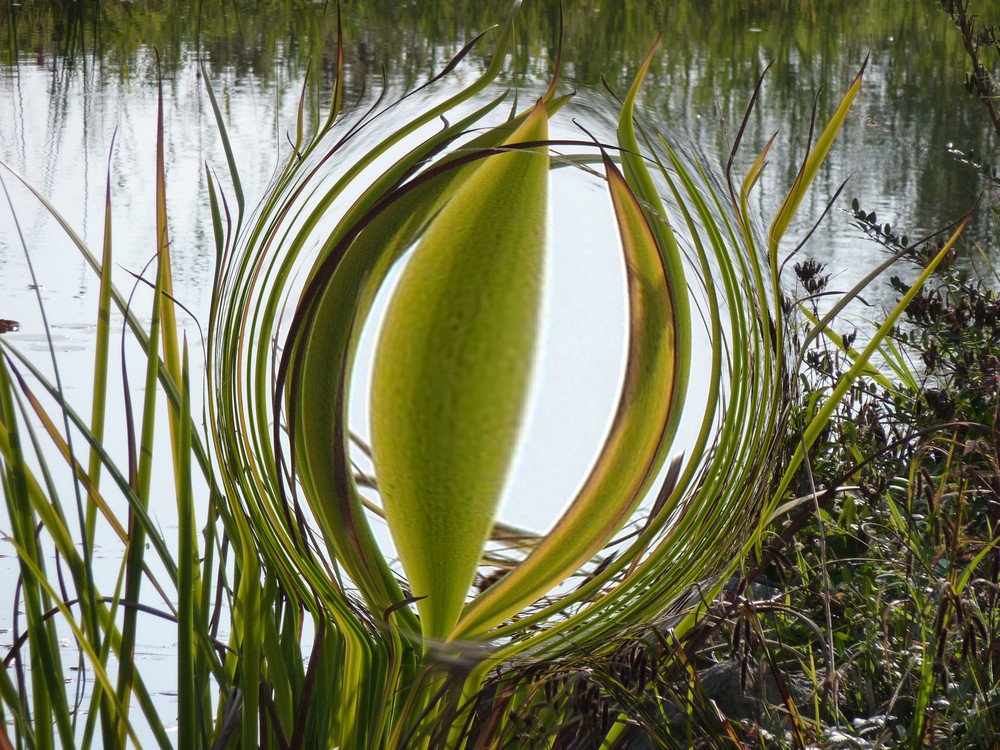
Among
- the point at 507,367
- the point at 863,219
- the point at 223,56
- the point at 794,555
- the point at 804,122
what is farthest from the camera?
the point at 804,122

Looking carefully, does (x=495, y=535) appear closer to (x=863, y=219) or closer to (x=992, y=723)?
(x=992, y=723)

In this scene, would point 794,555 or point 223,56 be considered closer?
point 794,555

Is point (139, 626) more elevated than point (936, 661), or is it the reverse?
point (936, 661)

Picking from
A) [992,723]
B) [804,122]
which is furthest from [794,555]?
[804,122]

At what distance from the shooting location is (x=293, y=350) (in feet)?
1.11

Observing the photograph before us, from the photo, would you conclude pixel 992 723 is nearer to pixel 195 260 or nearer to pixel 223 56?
pixel 195 260

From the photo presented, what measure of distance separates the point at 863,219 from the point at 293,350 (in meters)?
0.83

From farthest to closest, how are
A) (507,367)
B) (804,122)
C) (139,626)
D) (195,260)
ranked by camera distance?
(804,122) → (195,260) → (139,626) → (507,367)

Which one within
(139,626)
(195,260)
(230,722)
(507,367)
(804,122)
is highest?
(804,122)

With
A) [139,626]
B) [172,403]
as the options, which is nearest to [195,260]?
[139,626]

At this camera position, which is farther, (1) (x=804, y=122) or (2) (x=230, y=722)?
(1) (x=804, y=122)

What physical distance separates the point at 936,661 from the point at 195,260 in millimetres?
927

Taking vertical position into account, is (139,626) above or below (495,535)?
below

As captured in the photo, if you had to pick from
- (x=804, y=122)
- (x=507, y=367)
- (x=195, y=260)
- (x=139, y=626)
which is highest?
(x=804, y=122)
